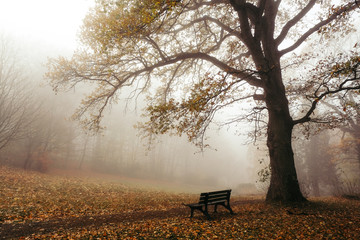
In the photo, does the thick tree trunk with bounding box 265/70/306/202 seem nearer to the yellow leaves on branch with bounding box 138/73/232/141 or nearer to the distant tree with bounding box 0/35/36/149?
the yellow leaves on branch with bounding box 138/73/232/141

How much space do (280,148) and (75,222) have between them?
8582mm

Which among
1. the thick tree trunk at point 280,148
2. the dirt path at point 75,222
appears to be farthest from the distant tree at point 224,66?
the dirt path at point 75,222

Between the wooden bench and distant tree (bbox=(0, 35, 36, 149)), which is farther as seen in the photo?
distant tree (bbox=(0, 35, 36, 149))

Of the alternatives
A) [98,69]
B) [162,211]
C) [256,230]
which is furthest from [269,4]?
[162,211]

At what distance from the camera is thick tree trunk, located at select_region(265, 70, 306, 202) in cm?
876

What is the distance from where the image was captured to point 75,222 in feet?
21.0

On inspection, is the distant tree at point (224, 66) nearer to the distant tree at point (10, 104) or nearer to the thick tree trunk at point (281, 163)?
the thick tree trunk at point (281, 163)

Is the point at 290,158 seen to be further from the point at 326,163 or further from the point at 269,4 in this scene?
the point at 326,163

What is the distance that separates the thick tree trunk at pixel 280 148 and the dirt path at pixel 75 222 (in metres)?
4.20

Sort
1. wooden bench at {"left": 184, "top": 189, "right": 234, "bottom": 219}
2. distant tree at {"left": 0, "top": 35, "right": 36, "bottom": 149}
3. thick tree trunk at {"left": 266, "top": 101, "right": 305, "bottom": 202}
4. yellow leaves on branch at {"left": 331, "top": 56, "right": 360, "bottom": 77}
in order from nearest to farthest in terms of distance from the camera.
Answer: yellow leaves on branch at {"left": 331, "top": 56, "right": 360, "bottom": 77} < wooden bench at {"left": 184, "top": 189, "right": 234, "bottom": 219} < thick tree trunk at {"left": 266, "top": 101, "right": 305, "bottom": 202} < distant tree at {"left": 0, "top": 35, "right": 36, "bottom": 149}

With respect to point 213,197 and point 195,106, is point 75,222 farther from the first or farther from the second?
point 195,106

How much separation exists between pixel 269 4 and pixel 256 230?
1051 cm

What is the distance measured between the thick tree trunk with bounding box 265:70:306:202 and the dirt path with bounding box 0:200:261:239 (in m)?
4.20

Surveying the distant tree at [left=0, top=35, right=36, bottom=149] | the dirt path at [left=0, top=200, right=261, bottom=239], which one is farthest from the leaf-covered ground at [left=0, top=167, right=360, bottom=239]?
the distant tree at [left=0, top=35, right=36, bottom=149]
